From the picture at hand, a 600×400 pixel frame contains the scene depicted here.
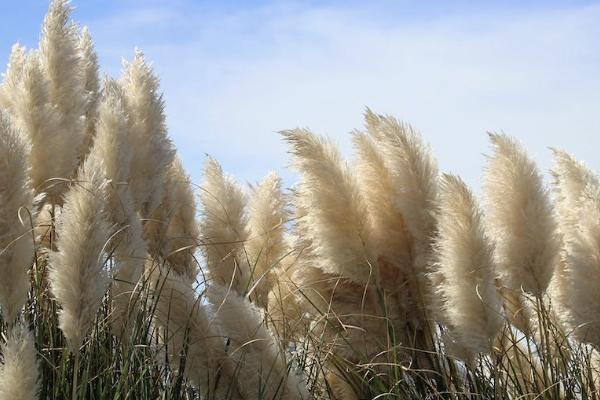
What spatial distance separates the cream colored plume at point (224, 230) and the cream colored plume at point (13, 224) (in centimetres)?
108

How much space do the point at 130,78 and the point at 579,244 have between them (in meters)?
2.02

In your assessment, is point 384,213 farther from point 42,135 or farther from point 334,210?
point 42,135

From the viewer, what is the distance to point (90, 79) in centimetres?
464

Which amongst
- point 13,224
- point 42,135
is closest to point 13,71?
point 42,135

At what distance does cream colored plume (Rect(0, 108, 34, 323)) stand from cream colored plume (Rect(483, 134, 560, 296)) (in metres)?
1.61

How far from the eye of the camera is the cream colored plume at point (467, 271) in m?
3.29

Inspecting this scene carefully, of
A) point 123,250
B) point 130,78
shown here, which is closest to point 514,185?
point 123,250

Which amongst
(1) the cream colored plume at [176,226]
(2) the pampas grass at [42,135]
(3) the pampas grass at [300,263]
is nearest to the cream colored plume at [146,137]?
(3) the pampas grass at [300,263]

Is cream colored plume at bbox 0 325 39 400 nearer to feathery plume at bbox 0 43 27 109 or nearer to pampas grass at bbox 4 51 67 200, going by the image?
pampas grass at bbox 4 51 67 200

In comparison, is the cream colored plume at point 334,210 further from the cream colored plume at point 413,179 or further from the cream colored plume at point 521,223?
the cream colored plume at point 521,223

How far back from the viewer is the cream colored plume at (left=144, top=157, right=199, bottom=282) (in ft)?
14.0

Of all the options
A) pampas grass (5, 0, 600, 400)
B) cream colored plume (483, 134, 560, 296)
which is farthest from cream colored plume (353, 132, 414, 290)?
cream colored plume (483, 134, 560, 296)

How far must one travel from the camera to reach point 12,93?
13.1 ft

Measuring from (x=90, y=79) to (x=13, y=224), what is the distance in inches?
69.2
